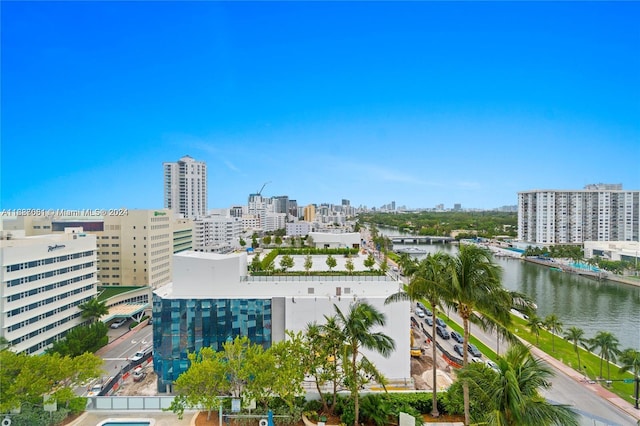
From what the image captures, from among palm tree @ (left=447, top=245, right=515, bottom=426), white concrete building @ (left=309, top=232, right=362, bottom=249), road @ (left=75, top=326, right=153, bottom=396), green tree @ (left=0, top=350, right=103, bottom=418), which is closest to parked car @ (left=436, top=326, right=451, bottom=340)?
palm tree @ (left=447, top=245, right=515, bottom=426)

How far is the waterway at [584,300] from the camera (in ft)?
61.2

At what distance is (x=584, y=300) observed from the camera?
2419 cm

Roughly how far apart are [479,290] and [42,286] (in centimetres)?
1604

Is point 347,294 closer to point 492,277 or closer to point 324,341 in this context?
point 324,341

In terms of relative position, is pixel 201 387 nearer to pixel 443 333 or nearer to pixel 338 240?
pixel 443 333

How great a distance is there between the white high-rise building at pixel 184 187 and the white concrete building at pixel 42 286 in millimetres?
39180

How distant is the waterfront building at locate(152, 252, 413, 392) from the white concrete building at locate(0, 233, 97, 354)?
6.02 meters

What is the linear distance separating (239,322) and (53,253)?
953cm

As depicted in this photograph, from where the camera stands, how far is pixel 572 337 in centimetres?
1323

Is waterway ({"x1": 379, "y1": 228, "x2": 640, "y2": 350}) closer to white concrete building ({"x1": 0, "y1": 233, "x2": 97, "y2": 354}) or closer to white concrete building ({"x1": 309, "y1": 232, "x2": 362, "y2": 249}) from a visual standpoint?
white concrete building ({"x1": 309, "y1": 232, "x2": 362, "y2": 249})

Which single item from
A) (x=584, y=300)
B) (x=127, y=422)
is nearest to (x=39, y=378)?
(x=127, y=422)

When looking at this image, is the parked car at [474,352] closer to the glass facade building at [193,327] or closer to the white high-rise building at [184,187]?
the glass facade building at [193,327]

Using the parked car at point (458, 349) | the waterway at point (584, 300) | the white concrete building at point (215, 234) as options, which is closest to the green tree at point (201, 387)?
the parked car at point (458, 349)

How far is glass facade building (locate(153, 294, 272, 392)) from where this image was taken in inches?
443
